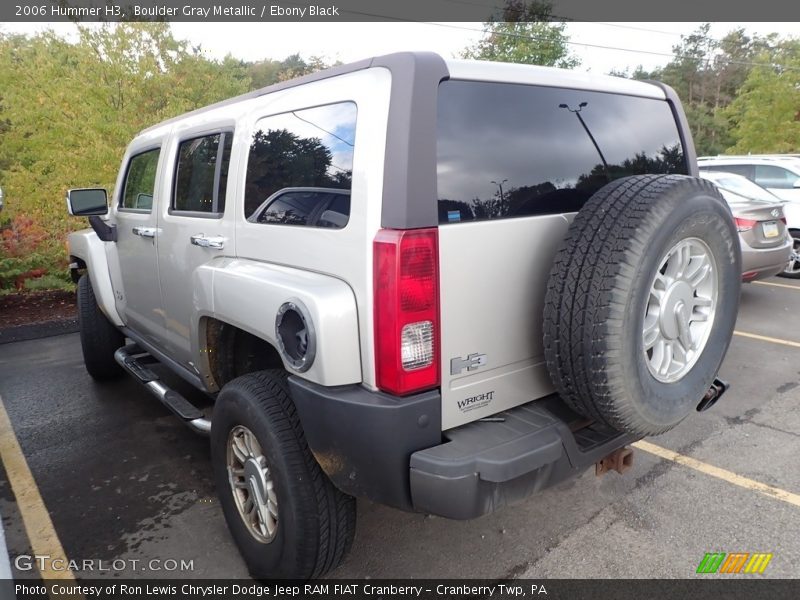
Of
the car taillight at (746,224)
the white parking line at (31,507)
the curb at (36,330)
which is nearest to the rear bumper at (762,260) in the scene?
the car taillight at (746,224)

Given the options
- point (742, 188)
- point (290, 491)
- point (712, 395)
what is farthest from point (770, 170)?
point (290, 491)

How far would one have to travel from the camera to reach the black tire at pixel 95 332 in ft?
15.6

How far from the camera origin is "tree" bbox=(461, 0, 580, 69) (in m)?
20.5

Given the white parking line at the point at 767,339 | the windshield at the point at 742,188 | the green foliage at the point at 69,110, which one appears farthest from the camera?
the green foliage at the point at 69,110

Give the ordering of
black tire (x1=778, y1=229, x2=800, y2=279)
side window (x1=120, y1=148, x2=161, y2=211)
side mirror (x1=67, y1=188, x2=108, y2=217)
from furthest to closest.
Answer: black tire (x1=778, y1=229, x2=800, y2=279) < side mirror (x1=67, y1=188, x2=108, y2=217) < side window (x1=120, y1=148, x2=161, y2=211)

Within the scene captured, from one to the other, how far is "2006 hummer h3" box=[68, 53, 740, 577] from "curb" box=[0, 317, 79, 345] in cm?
534

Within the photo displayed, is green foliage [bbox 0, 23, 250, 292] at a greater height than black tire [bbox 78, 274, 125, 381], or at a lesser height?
greater

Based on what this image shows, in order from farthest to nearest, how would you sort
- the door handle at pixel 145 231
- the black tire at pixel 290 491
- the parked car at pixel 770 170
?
1. the parked car at pixel 770 170
2. the door handle at pixel 145 231
3. the black tire at pixel 290 491

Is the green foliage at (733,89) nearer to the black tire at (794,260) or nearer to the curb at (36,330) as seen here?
the black tire at (794,260)

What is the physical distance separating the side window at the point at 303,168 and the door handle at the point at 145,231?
1.23 m

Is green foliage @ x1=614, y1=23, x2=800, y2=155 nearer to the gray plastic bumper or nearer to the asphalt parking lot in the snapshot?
the asphalt parking lot

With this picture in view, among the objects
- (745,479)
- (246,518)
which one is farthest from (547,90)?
(745,479)

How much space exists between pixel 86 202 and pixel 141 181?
19.1 inches

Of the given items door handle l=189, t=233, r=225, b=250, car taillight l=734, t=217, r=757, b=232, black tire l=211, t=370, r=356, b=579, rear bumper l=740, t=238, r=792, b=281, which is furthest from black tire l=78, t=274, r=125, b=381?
car taillight l=734, t=217, r=757, b=232
